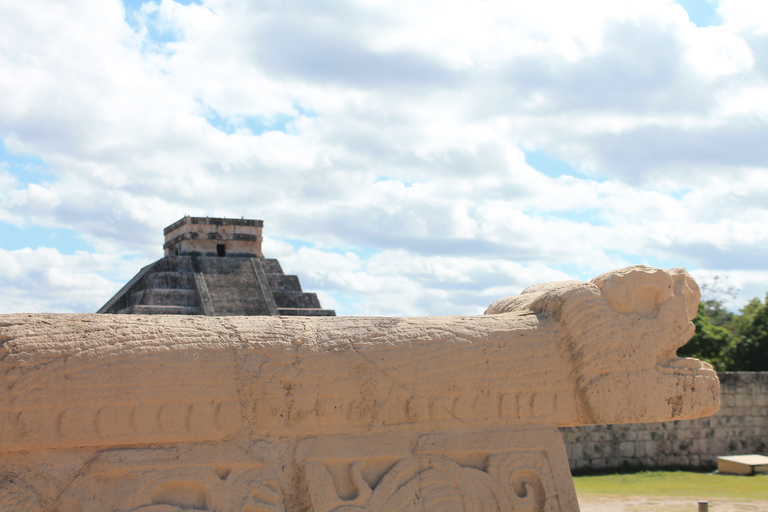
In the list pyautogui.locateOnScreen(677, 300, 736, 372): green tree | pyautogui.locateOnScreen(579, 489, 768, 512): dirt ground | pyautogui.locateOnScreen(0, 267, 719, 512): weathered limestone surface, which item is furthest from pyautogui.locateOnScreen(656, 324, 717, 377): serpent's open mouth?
pyautogui.locateOnScreen(677, 300, 736, 372): green tree

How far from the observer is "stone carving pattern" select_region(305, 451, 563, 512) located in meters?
2.71

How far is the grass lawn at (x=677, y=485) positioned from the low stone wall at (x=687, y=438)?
0.79ft

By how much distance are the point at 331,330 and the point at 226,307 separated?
17425mm

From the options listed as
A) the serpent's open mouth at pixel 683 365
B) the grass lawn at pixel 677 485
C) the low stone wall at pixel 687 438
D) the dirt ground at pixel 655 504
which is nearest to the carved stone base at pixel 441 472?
the serpent's open mouth at pixel 683 365

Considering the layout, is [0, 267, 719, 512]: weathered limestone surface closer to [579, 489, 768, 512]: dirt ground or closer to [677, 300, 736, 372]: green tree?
[579, 489, 768, 512]: dirt ground

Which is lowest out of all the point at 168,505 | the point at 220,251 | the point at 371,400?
the point at 168,505

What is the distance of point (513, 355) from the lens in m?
3.01

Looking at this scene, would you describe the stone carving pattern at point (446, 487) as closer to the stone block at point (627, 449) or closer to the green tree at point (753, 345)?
the stone block at point (627, 449)

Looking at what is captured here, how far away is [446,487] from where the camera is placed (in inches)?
112

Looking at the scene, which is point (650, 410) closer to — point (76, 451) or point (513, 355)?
point (513, 355)

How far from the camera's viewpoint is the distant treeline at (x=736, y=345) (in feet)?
53.8

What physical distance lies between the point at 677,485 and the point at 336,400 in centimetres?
733

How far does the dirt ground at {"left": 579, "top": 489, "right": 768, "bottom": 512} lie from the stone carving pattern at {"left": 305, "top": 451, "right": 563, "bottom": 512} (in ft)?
15.0

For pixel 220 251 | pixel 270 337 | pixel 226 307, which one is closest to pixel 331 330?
pixel 270 337
